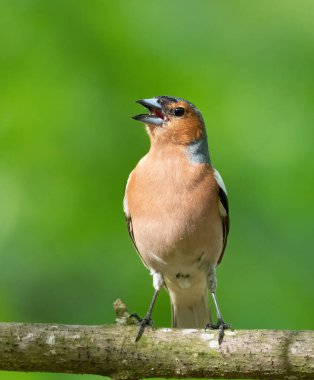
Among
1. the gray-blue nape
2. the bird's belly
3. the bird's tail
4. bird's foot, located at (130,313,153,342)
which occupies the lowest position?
the bird's tail

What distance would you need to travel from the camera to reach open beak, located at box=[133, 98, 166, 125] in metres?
7.10

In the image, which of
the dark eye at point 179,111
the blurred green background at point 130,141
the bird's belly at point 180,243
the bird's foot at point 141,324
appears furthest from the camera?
the blurred green background at point 130,141

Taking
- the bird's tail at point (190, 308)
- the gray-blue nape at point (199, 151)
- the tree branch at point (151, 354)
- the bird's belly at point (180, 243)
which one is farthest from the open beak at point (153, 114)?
the tree branch at point (151, 354)

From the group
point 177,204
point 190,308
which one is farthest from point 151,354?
point 190,308

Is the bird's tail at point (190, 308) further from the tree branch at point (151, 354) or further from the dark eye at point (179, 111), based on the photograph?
the tree branch at point (151, 354)

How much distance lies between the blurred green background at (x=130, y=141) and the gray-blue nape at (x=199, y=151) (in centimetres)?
89

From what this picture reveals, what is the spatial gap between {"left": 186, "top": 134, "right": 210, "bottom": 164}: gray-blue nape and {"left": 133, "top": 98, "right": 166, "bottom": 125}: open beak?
38 cm

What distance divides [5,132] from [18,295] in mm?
1850

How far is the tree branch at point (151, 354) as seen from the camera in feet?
17.0

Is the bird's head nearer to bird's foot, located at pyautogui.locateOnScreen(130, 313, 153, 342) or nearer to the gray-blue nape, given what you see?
the gray-blue nape

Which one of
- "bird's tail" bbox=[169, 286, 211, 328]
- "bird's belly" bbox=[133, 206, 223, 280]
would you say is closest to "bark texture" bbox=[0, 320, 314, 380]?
"bird's belly" bbox=[133, 206, 223, 280]

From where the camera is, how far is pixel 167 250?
6797mm

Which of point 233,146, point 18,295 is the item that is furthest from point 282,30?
point 18,295

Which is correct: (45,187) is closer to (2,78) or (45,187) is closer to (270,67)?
(2,78)
